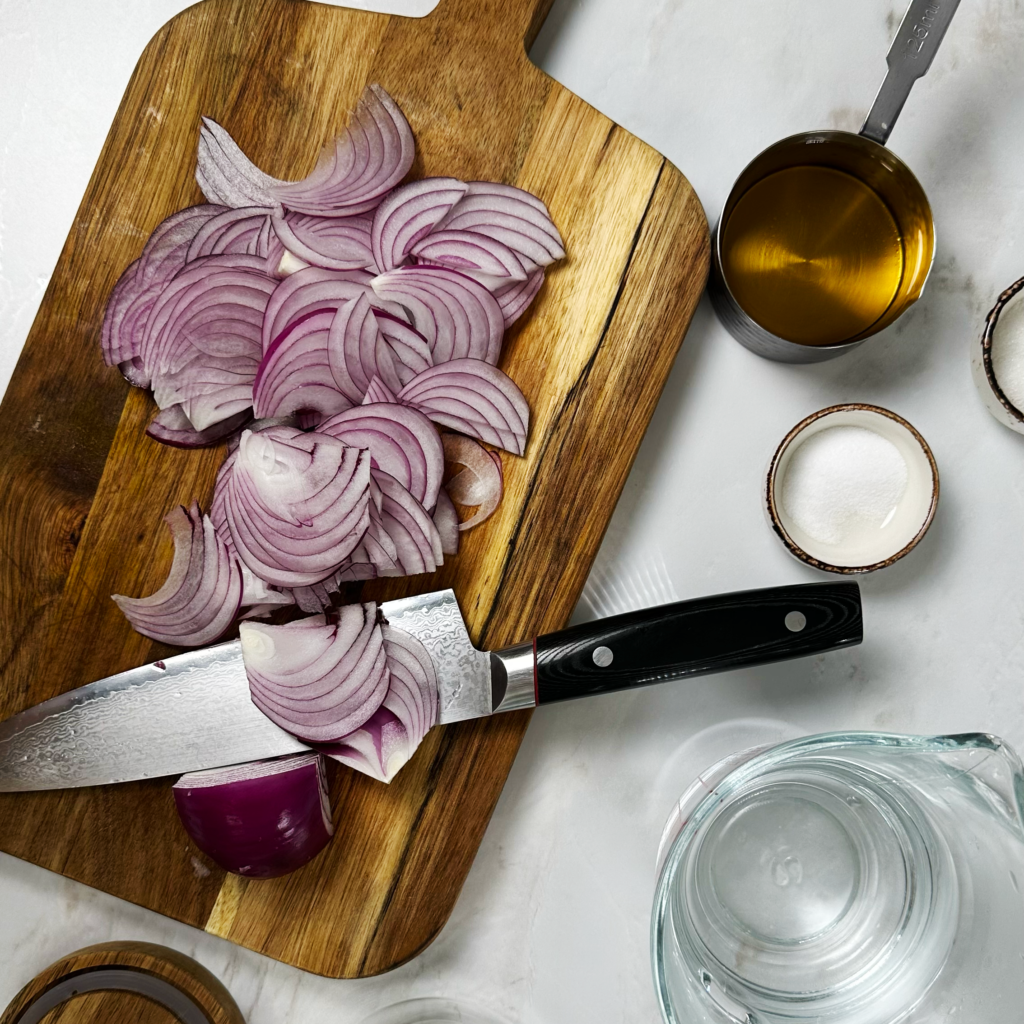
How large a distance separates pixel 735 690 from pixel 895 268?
0.65 metres

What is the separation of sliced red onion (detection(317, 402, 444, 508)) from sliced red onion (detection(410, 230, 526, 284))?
21 cm

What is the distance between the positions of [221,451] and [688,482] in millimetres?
670

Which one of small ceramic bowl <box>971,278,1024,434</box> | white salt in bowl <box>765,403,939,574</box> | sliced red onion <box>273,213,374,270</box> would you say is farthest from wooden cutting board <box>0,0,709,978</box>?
small ceramic bowl <box>971,278,1024,434</box>

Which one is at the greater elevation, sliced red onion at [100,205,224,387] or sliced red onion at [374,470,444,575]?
sliced red onion at [100,205,224,387]

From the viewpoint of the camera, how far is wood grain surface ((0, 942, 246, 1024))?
48.5 inches

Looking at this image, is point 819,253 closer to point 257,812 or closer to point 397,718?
point 397,718

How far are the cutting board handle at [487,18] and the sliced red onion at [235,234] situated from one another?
355 mm

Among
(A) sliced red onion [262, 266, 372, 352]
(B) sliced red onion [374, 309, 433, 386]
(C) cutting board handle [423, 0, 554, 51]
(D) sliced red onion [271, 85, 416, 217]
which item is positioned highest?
(C) cutting board handle [423, 0, 554, 51]

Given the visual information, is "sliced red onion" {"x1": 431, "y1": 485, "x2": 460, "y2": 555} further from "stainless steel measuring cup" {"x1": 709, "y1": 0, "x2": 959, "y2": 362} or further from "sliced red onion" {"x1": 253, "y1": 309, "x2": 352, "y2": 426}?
"stainless steel measuring cup" {"x1": 709, "y1": 0, "x2": 959, "y2": 362}

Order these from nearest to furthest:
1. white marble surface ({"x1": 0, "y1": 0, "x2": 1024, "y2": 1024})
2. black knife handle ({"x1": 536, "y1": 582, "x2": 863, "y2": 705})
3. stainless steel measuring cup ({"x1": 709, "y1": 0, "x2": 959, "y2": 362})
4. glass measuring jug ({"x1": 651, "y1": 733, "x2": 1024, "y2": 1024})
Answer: glass measuring jug ({"x1": 651, "y1": 733, "x2": 1024, "y2": 1024}) < black knife handle ({"x1": 536, "y1": 582, "x2": 863, "y2": 705}) < stainless steel measuring cup ({"x1": 709, "y1": 0, "x2": 959, "y2": 362}) < white marble surface ({"x1": 0, "y1": 0, "x2": 1024, "y2": 1024})

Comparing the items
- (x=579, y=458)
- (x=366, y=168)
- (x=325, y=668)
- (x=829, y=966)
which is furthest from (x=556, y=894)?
(x=366, y=168)

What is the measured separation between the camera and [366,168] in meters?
1.19

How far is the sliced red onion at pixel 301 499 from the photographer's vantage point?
3.64 ft

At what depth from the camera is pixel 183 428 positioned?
119 cm
